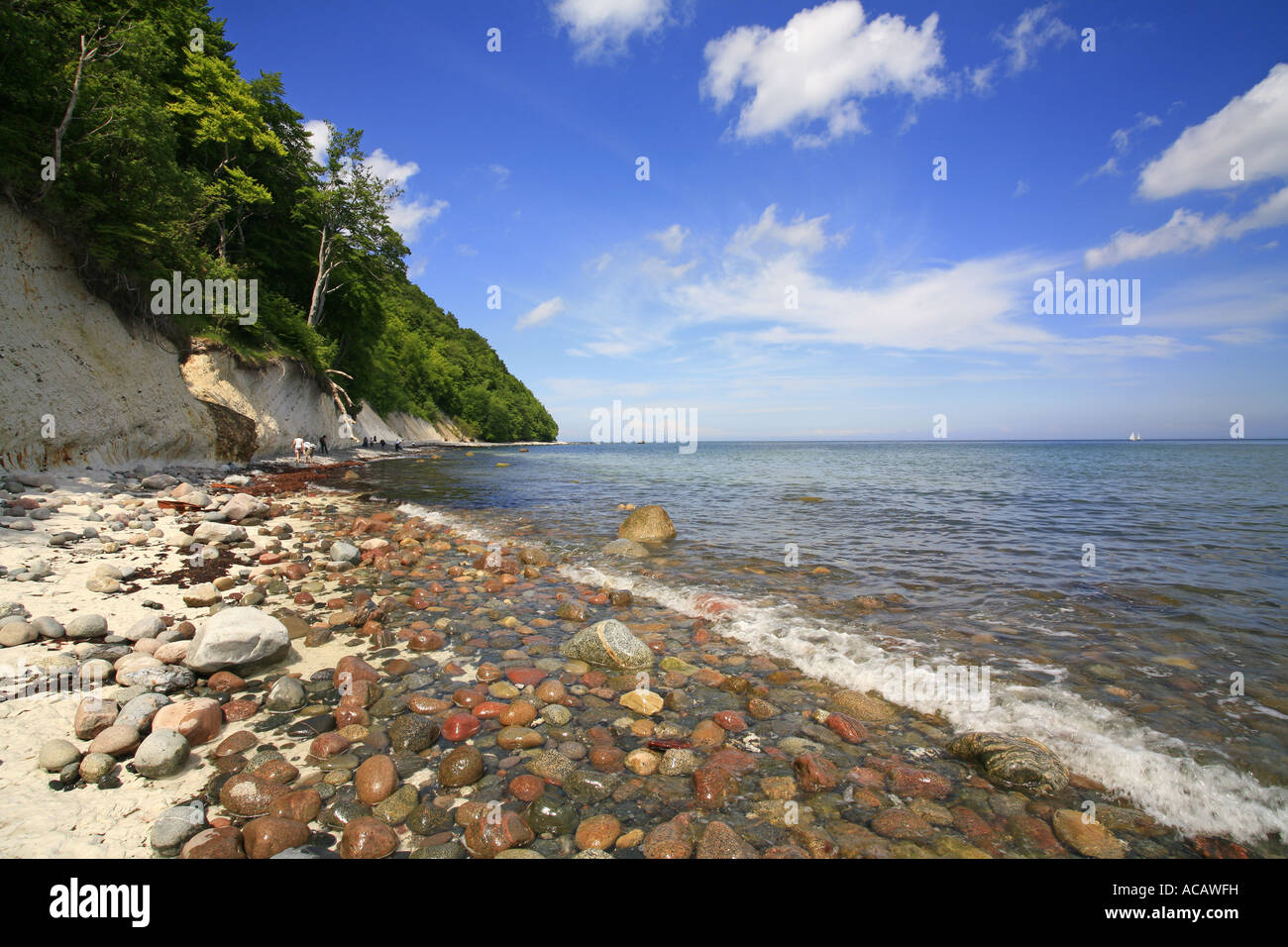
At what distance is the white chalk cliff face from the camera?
13.5 meters

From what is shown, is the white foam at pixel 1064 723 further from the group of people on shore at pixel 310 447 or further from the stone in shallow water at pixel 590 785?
the group of people on shore at pixel 310 447

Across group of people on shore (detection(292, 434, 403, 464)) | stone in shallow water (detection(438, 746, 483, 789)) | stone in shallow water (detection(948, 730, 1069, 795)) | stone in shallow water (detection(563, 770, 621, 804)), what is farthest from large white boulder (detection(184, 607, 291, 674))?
group of people on shore (detection(292, 434, 403, 464))

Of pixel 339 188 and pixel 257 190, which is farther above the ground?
pixel 339 188

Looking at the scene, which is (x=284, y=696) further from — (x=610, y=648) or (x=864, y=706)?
(x=864, y=706)

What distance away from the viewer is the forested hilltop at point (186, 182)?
14.6m

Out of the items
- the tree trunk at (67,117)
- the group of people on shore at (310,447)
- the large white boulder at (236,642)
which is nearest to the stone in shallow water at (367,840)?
the large white boulder at (236,642)

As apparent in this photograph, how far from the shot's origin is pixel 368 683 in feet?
17.0

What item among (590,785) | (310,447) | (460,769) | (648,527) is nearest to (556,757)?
(590,785)

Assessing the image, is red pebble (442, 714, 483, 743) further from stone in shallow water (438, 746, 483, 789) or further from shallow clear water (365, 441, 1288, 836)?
shallow clear water (365, 441, 1288, 836)

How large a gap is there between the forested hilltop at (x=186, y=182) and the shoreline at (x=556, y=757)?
14.7m

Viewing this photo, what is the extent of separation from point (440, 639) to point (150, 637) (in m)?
3.16
